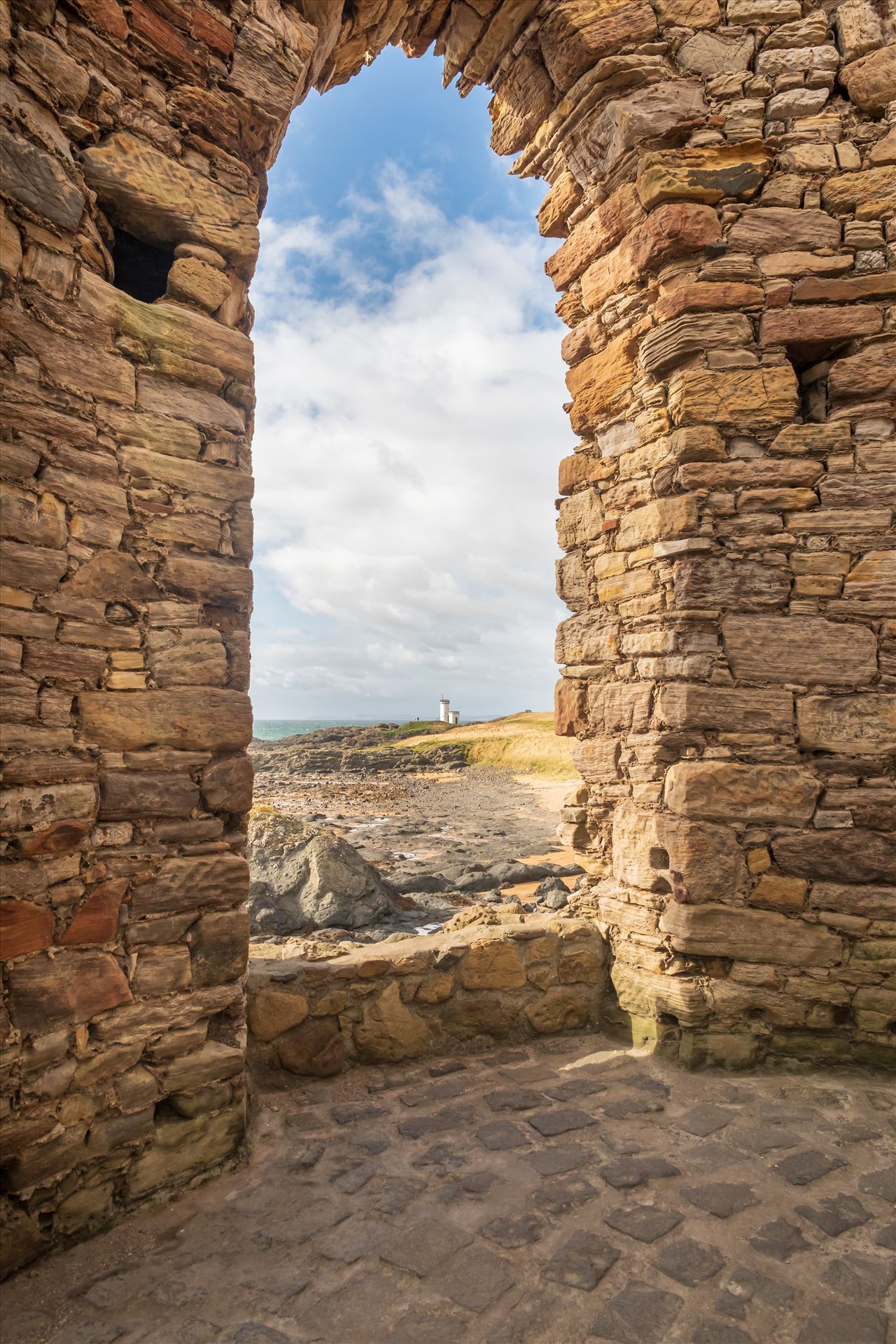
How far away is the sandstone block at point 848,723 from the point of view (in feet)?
12.1

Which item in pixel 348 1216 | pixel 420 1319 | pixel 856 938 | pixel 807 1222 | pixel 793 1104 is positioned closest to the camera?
pixel 420 1319

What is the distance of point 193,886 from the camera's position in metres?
2.99

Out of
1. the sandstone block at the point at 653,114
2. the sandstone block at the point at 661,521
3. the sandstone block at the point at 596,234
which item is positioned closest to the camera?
the sandstone block at the point at 661,521

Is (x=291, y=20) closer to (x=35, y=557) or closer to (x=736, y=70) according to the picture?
(x=736, y=70)

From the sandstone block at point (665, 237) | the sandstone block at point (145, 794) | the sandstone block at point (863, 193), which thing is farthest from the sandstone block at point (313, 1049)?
the sandstone block at point (863, 193)

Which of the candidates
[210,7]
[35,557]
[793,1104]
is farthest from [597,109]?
[793,1104]

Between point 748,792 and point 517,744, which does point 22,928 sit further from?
point 517,744

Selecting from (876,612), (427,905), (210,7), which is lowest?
(427,905)

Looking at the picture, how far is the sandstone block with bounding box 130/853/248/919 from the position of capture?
288 cm

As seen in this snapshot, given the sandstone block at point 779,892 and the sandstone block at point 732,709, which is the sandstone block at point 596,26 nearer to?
the sandstone block at point 732,709

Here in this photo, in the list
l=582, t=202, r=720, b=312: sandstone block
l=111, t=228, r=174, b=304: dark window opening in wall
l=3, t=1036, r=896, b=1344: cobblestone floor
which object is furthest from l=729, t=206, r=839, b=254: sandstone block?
l=3, t=1036, r=896, b=1344: cobblestone floor

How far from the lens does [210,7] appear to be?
11.1ft

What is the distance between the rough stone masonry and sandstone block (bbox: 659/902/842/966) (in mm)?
23

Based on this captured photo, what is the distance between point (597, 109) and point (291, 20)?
Answer: 6.56 ft
